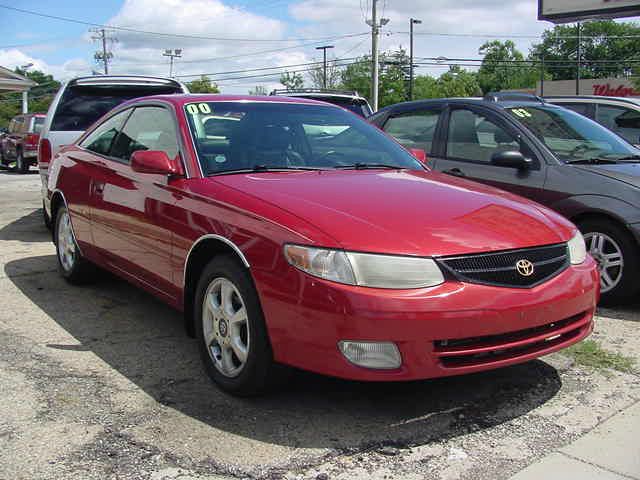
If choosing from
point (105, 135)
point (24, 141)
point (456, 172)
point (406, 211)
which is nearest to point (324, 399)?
point (406, 211)

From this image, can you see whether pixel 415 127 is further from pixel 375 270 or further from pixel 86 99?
pixel 375 270

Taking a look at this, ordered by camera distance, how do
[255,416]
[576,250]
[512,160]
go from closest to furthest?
[255,416] < [576,250] < [512,160]

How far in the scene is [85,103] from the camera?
8320mm

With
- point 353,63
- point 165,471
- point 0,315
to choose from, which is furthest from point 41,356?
point 353,63

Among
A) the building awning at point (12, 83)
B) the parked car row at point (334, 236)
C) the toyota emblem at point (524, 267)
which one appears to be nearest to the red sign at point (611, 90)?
the building awning at point (12, 83)

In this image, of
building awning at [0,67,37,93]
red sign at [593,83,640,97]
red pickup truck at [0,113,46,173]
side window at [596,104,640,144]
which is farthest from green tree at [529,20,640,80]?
side window at [596,104,640,144]

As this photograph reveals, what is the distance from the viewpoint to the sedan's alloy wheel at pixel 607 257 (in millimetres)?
5286

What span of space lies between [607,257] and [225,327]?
125 inches

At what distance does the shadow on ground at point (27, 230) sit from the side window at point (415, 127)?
4165mm

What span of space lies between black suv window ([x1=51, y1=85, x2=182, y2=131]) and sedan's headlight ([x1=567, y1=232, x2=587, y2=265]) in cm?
599

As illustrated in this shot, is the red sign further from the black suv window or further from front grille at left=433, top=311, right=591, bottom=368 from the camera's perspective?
front grille at left=433, top=311, right=591, bottom=368

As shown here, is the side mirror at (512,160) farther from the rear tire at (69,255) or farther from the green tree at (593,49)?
the green tree at (593,49)

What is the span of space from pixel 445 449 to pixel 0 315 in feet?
11.4

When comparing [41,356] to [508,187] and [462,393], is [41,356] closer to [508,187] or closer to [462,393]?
[462,393]
